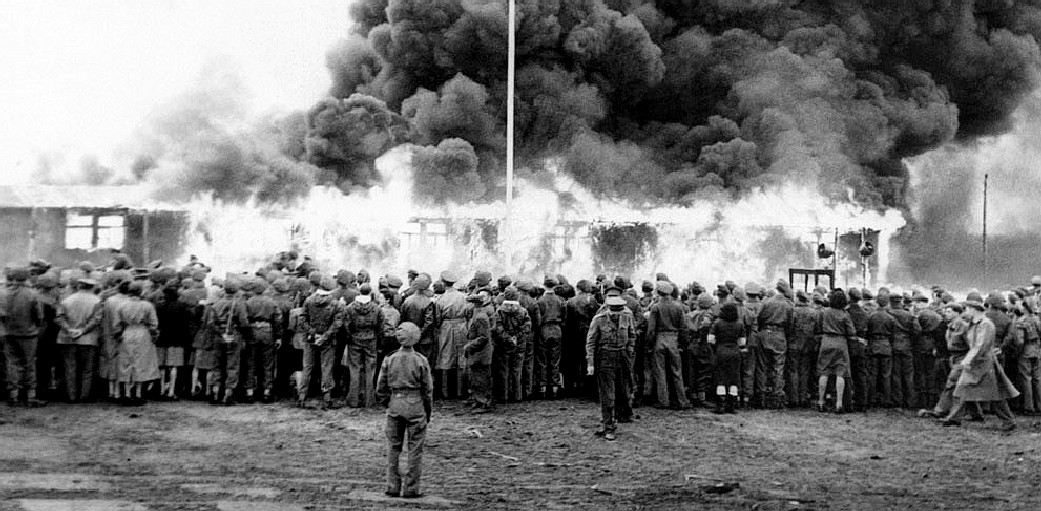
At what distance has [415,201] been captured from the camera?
28141 mm

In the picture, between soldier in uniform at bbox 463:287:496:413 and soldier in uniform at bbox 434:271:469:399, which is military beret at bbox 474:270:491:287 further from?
soldier in uniform at bbox 463:287:496:413

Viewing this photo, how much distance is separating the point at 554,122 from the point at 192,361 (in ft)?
66.9

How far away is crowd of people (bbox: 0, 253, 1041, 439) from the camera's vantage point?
38.0ft

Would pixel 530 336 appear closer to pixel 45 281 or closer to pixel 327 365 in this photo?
pixel 327 365

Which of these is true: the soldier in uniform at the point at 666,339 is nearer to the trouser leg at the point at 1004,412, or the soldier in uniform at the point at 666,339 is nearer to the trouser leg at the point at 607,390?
the trouser leg at the point at 607,390

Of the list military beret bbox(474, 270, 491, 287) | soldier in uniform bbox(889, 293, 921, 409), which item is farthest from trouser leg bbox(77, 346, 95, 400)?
soldier in uniform bbox(889, 293, 921, 409)

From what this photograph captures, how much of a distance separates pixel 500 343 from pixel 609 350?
2.31 metres

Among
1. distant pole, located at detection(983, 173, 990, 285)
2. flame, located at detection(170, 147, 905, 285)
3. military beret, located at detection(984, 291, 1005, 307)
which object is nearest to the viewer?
military beret, located at detection(984, 291, 1005, 307)

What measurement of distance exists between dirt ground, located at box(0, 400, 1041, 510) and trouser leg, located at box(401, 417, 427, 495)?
218mm

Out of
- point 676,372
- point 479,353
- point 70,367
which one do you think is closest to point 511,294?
point 479,353

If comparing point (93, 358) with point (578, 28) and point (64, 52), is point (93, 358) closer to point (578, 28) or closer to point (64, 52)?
point (64, 52)

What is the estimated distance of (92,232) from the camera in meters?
25.8

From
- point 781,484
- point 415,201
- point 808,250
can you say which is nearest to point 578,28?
point 415,201

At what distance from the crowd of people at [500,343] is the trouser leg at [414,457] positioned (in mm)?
3680
